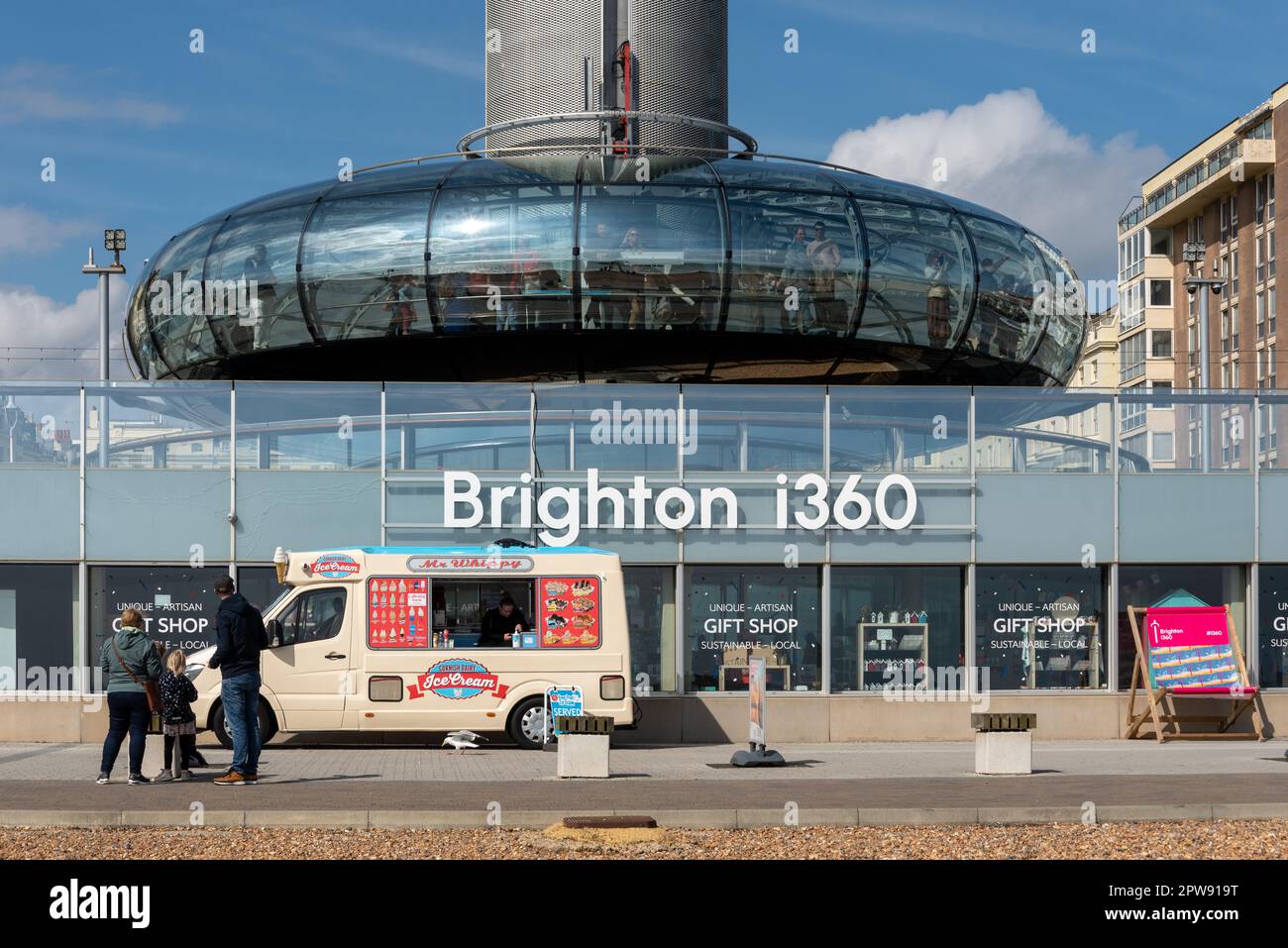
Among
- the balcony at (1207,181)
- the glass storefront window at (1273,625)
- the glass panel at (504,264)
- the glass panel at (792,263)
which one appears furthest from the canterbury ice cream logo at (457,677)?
the balcony at (1207,181)

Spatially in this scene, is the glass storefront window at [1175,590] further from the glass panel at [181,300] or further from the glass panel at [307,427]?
the glass panel at [181,300]

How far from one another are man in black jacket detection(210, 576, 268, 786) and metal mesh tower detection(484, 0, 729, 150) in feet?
47.8

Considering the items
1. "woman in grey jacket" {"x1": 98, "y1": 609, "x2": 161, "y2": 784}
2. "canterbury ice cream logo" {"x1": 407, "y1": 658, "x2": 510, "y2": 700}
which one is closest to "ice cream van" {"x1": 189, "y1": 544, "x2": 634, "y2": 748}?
"canterbury ice cream logo" {"x1": 407, "y1": 658, "x2": 510, "y2": 700}

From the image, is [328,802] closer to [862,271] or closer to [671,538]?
[671,538]

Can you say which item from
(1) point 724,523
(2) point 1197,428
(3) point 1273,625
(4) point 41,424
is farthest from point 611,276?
(3) point 1273,625

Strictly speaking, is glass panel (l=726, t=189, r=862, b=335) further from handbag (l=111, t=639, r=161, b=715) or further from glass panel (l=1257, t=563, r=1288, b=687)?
handbag (l=111, t=639, r=161, b=715)

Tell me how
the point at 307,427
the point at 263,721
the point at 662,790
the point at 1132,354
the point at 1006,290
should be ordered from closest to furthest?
the point at 662,790 → the point at 263,721 → the point at 307,427 → the point at 1006,290 → the point at 1132,354

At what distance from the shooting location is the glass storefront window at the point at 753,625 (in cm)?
2369

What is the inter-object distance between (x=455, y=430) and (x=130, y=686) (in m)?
7.79

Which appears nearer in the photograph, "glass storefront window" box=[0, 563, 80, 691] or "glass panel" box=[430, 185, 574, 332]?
"glass storefront window" box=[0, 563, 80, 691]

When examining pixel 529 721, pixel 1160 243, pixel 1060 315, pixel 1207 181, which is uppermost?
pixel 1207 181

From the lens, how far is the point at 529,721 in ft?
69.5

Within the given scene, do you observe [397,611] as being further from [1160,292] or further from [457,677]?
[1160,292]

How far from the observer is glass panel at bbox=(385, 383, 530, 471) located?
2339 centimetres
